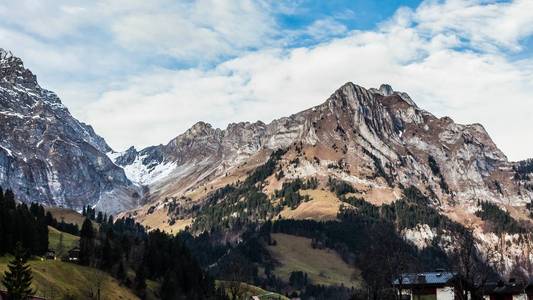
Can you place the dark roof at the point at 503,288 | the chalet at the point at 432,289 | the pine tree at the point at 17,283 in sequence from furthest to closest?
the chalet at the point at 432,289 < the pine tree at the point at 17,283 < the dark roof at the point at 503,288

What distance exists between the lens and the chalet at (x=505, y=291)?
137 m

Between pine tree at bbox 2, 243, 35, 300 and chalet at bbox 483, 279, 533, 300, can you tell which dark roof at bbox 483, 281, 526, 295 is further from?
pine tree at bbox 2, 243, 35, 300

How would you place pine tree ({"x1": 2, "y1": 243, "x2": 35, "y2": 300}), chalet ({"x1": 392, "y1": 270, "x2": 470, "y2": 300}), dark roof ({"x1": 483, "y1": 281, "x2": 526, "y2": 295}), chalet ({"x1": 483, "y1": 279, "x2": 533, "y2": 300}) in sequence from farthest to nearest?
chalet ({"x1": 392, "y1": 270, "x2": 470, "y2": 300}), pine tree ({"x1": 2, "y1": 243, "x2": 35, "y2": 300}), chalet ({"x1": 483, "y1": 279, "x2": 533, "y2": 300}), dark roof ({"x1": 483, "y1": 281, "x2": 526, "y2": 295})

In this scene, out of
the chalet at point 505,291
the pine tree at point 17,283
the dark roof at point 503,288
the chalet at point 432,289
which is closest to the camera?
the dark roof at point 503,288

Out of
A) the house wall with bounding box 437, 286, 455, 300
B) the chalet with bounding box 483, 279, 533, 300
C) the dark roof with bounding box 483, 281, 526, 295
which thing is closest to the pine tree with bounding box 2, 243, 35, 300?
the house wall with bounding box 437, 286, 455, 300

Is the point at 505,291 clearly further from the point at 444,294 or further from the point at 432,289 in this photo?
the point at 432,289

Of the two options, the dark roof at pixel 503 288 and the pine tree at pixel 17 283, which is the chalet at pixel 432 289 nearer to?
the dark roof at pixel 503 288

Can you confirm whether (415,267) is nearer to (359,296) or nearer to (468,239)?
(468,239)

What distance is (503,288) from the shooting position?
459ft

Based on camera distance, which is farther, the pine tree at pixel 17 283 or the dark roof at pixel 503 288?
the pine tree at pixel 17 283

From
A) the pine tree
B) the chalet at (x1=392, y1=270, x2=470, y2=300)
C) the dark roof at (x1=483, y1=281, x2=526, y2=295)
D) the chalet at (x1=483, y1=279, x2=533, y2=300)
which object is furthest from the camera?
the chalet at (x1=392, y1=270, x2=470, y2=300)

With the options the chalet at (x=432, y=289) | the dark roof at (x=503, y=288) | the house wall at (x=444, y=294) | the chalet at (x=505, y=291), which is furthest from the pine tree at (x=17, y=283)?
the dark roof at (x=503, y=288)

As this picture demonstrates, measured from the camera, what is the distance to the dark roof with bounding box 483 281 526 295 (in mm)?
136625

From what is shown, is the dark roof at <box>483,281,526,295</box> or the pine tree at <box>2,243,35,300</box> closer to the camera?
the dark roof at <box>483,281,526,295</box>
